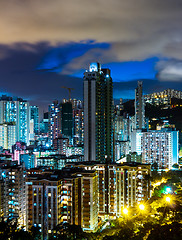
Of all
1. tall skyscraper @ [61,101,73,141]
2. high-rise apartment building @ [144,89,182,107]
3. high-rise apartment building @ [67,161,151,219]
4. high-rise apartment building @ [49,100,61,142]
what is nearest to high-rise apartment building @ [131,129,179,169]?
high-rise apartment building @ [67,161,151,219]

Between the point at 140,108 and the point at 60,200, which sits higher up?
the point at 140,108

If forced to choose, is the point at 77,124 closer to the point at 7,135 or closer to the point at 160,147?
the point at 7,135

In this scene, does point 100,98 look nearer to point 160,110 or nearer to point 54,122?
point 160,110

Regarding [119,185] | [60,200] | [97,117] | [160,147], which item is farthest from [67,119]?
[60,200]

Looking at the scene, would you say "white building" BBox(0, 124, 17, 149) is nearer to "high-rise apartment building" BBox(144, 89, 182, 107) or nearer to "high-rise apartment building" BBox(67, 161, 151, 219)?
"high-rise apartment building" BBox(144, 89, 182, 107)

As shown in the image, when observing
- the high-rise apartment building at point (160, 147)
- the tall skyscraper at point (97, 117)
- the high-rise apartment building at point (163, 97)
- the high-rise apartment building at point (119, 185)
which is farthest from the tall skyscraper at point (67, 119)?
the high-rise apartment building at point (119, 185)

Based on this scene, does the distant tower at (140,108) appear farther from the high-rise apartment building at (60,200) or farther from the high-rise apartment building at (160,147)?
the high-rise apartment building at (60,200)
